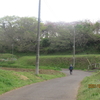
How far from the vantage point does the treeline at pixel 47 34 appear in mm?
49750

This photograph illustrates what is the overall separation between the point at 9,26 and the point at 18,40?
18.6ft

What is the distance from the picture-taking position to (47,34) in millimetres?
64312

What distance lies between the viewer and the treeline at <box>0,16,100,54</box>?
49.8 m

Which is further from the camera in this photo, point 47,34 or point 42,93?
point 47,34

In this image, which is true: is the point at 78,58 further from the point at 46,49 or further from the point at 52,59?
the point at 46,49

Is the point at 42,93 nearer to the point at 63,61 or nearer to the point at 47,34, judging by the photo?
the point at 63,61

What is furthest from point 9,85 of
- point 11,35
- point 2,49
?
point 2,49

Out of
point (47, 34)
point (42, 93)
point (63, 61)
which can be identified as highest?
point (47, 34)

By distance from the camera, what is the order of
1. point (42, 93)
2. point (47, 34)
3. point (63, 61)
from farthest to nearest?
point (47, 34), point (63, 61), point (42, 93)

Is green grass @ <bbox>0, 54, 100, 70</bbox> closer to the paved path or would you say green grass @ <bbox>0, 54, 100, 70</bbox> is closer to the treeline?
the treeline

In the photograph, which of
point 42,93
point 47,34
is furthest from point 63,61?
point 42,93

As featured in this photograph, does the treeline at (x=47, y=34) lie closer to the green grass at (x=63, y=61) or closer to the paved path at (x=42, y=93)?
the green grass at (x=63, y=61)

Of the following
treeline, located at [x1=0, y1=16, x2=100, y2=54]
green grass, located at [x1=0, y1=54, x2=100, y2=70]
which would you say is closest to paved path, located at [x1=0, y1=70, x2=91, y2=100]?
green grass, located at [x1=0, y1=54, x2=100, y2=70]

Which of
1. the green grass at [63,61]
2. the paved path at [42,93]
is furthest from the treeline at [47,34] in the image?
the paved path at [42,93]
